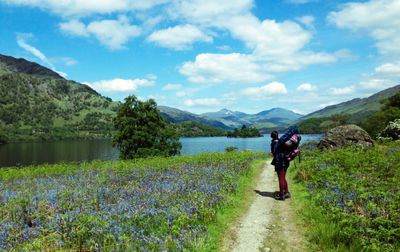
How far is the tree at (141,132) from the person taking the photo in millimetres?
35031

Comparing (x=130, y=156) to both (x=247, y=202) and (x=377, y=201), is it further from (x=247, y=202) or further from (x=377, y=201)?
(x=377, y=201)

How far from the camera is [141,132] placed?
34.8m

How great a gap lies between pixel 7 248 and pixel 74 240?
147 centimetres

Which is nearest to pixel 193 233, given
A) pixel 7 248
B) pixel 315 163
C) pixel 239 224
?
pixel 239 224

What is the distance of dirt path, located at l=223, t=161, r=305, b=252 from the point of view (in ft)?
21.0

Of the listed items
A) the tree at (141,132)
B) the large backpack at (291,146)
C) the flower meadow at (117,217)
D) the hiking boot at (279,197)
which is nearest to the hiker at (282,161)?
the hiking boot at (279,197)

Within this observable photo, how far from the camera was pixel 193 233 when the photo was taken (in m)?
6.18

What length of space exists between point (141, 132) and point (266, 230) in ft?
97.4

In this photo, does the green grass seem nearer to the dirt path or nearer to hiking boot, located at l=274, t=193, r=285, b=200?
the dirt path

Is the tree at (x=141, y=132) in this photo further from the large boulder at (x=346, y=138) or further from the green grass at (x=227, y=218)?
the green grass at (x=227, y=218)

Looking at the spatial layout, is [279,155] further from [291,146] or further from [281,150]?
[291,146]

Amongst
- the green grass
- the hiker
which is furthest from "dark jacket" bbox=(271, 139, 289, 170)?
the green grass

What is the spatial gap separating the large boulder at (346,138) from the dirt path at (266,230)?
15.9 meters

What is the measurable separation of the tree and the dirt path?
1021 inches
